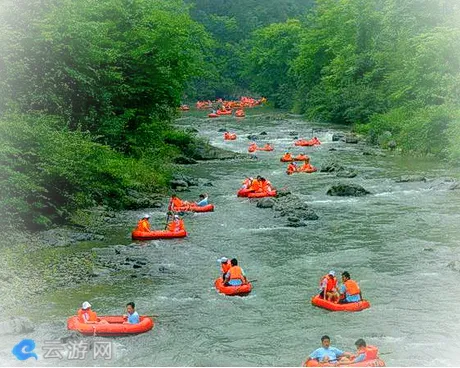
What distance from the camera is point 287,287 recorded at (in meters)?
17.7

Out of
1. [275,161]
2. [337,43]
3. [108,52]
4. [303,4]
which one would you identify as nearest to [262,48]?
[337,43]

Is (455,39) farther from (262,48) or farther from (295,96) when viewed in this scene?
(262,48)

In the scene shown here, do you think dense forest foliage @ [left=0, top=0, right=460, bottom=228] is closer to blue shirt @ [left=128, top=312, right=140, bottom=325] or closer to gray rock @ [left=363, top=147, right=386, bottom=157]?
gray rock @ [left=363, top=147, right=386, bottom=157]

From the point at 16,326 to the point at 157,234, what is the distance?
8546mm

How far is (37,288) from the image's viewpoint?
17312 millimetres

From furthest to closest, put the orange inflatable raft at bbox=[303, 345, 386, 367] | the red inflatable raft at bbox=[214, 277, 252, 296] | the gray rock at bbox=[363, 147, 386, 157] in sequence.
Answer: the gray rock at bbox=[363, 147, 386, 157], the red inflatable raft at bbox=[214, 277, 252, 296], the orange inflatable raft at bbox=[303, 345, 386, 367]

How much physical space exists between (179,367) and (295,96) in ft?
223

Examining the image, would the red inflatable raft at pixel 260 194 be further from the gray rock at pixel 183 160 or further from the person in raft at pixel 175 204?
the gray rock at pixel 183 160

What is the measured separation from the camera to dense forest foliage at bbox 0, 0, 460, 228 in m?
23.2

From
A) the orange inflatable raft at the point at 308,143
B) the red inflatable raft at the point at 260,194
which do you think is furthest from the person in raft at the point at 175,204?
the orange inflatable raft at the point at 308,143

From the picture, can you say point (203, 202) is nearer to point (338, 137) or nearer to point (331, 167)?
point (331, 167)

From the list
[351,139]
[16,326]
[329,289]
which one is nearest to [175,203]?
[329,289]

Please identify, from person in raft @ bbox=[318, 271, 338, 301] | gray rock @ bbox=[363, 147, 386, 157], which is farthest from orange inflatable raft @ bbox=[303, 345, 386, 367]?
gray rock @ bbox=[363, 147, 386, 157]

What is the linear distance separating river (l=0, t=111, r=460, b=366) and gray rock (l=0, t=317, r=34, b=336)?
8.1 inches
